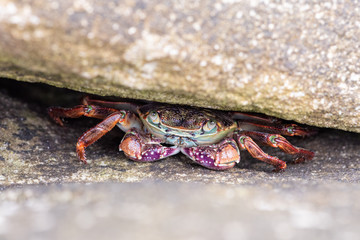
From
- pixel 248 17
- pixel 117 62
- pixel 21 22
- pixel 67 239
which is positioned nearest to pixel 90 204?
pixel 67 239

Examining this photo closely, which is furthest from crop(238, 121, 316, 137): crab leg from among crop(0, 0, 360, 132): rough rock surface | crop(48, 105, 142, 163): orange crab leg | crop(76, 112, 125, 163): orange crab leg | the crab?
crop(76, 112, 125, 163): orange crab leg

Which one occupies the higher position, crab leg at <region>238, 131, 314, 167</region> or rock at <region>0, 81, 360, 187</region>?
crab leg at <region>238, 131, 314, 167</region>

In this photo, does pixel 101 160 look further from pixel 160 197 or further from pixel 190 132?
pixel 160 197

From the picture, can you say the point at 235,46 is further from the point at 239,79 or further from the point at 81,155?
the point at 81,155

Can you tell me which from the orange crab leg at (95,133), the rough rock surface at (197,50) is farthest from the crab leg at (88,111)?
the rough rock surface at (197,50)

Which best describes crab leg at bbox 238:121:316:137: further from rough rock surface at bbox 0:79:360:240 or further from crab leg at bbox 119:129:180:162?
crab leg at bbox 119:129:180:162

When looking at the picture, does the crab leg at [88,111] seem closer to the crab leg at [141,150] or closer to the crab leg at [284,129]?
the crab leg at [141,150]
